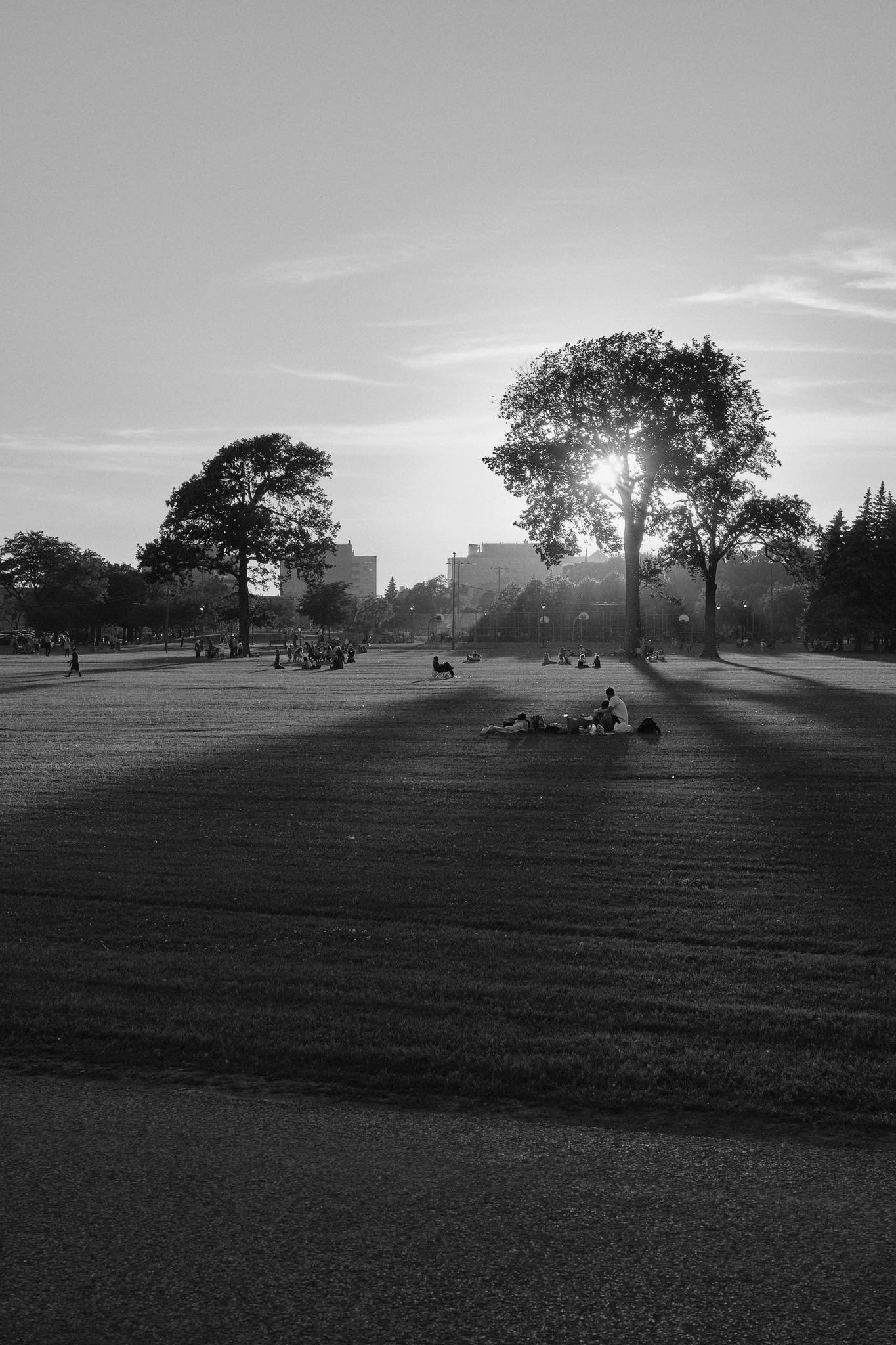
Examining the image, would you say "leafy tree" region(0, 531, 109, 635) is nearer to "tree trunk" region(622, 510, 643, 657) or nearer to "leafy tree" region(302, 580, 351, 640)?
"leafy tree" region(302, 580, 351, 640)

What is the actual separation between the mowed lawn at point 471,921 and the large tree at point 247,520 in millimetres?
61498

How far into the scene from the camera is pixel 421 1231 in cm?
437

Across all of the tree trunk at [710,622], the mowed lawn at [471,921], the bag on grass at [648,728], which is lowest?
the mowed lawn at [471,921]

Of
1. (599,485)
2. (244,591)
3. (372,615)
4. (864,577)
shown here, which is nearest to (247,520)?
(244,591)

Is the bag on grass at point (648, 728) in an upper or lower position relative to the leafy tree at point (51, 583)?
lower

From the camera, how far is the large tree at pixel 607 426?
64.4 metres

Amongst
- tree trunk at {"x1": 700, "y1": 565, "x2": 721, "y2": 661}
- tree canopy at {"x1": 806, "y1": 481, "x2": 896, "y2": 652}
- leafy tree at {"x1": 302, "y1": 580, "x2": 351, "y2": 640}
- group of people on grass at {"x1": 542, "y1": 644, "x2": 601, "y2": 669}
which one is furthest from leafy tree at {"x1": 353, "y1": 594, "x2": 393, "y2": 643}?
group of people on grass at {"x1": 542, "y1": 644, "x2": 601, "y2": 669}

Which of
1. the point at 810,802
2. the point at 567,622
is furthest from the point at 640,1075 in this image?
the point at 567,622

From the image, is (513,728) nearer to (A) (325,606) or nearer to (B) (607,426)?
(B) (607,426)

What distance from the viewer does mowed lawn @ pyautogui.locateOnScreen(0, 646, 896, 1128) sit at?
622cm

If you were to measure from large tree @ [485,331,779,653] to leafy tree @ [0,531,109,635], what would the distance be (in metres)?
87.3

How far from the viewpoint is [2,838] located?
1255 cm

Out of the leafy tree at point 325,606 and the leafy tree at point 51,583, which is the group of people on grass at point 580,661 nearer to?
the leafy tree at point 325,606

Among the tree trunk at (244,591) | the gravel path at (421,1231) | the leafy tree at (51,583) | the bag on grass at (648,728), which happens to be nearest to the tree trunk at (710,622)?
the tree trunk at (244,591)
